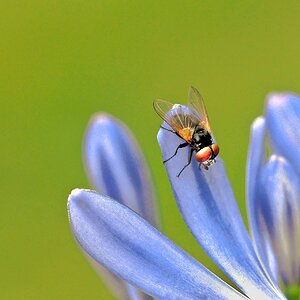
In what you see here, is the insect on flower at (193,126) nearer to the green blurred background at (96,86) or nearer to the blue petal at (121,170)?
the blue petal at (121,170)

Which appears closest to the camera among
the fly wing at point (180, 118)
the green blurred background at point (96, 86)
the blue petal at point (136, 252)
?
the blue petal at point (136, 252)

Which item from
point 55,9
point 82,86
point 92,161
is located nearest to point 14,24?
point 55,9

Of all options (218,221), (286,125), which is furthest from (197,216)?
(286,125)

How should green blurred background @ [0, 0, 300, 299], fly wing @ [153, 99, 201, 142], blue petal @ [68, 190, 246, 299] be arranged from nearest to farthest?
blue petal @ [68, 190, 246, 299] → fly wing @ [153, 99, 201, 142] → green blurred background @ [0, 0, 300, 299]

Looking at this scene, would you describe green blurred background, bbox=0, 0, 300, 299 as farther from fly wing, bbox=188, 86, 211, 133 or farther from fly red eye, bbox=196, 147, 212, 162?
fly red eye, bbox=196, 147, 212, 162

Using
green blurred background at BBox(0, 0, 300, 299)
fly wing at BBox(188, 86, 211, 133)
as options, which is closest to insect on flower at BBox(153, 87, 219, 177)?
fly wing at BBox(188, 86, 211, 133)

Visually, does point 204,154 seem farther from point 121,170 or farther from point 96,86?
point 96,86

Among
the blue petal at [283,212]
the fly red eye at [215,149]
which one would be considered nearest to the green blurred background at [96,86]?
the blue petal at [283,212]
